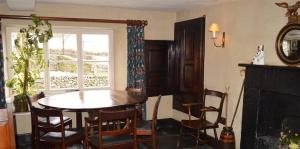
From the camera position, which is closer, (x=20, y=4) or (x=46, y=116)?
(x=46, y=116)

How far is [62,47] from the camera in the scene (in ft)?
14.7

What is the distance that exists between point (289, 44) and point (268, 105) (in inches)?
31.2

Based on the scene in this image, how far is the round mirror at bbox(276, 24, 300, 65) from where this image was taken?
262cm

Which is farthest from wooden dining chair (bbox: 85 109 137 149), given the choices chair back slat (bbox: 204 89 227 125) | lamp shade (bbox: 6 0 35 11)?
lamp shade (bbox: 6 0 35 11)

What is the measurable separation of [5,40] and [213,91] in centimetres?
342

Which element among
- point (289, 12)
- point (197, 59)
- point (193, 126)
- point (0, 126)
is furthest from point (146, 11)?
point (0, 126)

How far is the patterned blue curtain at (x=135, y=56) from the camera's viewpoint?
4.58 metres

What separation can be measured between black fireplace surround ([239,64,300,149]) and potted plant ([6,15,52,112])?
3.03 metres

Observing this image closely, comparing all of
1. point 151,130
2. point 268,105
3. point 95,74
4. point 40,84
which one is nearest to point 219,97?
point 268,105

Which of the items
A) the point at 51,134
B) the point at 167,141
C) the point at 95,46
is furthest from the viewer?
the point at 95,46

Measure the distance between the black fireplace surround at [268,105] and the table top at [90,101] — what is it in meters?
1.39

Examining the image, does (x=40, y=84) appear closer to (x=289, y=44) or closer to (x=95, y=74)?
(x=95, y=74)

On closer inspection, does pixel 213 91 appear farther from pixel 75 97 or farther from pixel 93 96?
pixel 75 97

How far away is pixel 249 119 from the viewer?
3.19 metres
